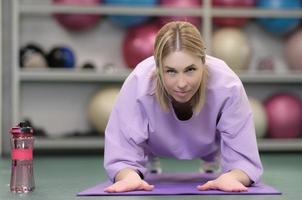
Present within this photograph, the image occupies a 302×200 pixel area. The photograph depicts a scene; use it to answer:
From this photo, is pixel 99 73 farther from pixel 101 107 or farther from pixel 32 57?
pixel 32 57

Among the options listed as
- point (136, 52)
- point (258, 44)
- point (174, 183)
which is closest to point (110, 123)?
point (174, 183)

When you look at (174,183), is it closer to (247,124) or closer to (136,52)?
(247,124)

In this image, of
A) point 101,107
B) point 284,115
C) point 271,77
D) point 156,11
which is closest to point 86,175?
point 101,107

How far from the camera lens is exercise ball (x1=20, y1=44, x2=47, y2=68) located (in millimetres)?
5301

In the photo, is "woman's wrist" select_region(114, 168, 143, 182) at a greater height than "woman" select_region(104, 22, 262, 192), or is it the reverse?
"woman" select_region(104, 22, 262, 192)

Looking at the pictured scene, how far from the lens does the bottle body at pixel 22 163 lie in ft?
9.53

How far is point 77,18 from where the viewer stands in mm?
5434

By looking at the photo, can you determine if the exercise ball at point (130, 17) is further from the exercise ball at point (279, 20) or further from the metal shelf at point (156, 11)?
the exercise ball at point (279, 20)

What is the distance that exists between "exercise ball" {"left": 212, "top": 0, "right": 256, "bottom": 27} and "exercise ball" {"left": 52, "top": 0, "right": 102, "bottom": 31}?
40.8 inches

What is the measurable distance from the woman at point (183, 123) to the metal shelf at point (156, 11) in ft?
7.42

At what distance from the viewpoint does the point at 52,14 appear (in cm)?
568

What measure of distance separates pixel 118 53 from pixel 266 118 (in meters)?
1.47

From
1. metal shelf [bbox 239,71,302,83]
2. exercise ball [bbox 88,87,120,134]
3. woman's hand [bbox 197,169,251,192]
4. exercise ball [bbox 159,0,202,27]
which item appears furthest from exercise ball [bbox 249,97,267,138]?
woman's hand [bbox 197,169,251,192]

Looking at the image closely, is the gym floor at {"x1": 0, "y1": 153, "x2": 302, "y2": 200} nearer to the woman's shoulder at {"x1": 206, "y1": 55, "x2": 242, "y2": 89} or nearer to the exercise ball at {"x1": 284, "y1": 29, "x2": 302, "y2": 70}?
the woman's shoulder at {"x1": 206, "y1": 55, "x2": 242, "y2": 89}
